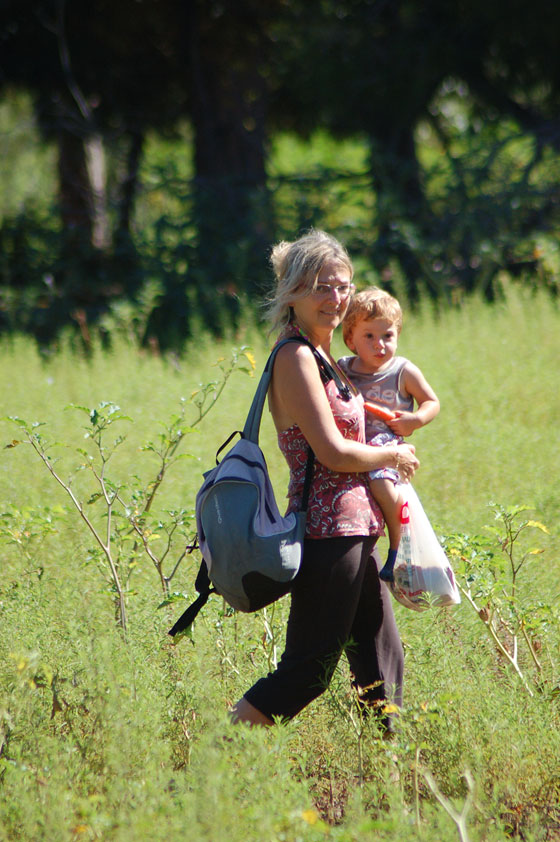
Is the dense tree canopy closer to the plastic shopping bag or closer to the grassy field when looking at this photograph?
the grassy field

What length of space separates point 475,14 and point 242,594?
11.0 m

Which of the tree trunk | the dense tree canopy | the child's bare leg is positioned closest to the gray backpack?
the child's bare leg

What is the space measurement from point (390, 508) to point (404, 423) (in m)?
0.29

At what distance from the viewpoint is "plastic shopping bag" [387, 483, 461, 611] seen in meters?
2.98

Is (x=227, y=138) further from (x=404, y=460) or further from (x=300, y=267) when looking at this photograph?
(x=404, y=460)

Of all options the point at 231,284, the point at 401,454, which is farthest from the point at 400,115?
the point at 401,454

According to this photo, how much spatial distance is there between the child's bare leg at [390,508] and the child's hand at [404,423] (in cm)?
21

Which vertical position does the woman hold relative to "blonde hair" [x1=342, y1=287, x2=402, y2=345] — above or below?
below

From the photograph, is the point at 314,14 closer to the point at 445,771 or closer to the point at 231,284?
the point at 231,284

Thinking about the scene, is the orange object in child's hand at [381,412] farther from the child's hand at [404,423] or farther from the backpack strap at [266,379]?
the backpack strap at [266,379]

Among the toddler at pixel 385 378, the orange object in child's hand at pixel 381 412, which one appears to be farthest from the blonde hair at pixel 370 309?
the orange object in child's hand at pixel 381 412

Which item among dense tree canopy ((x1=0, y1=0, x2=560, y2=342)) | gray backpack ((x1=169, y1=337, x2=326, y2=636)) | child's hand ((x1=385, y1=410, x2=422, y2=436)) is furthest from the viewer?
dense tree canopy ((x1=0, y1=0, x2=560, y2=342))

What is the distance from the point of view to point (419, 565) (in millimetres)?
2979

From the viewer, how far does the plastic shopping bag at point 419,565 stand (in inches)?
117
